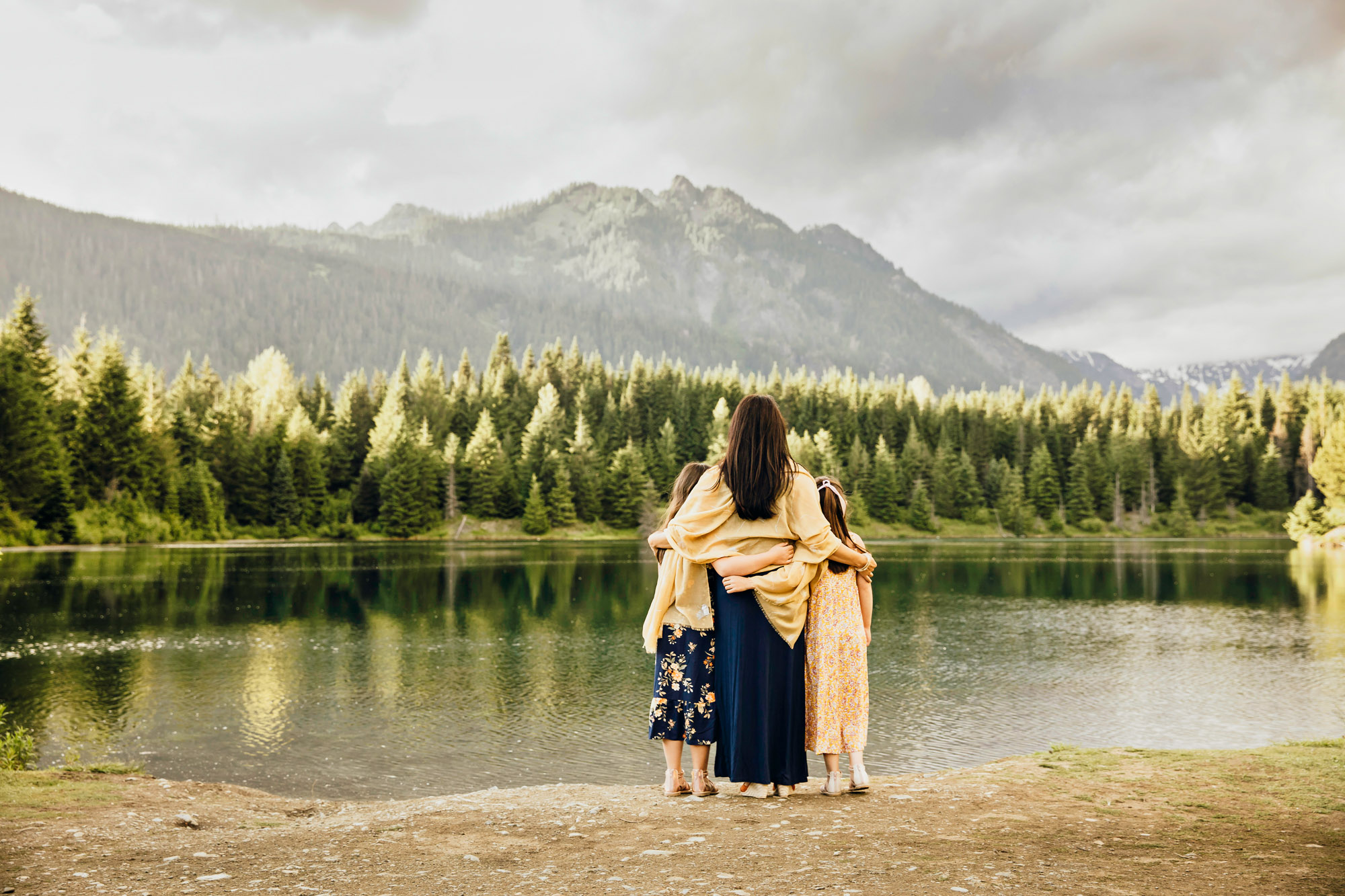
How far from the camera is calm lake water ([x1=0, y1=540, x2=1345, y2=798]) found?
14523 mm

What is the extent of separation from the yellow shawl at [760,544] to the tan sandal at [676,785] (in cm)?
145

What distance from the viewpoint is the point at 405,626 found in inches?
1148

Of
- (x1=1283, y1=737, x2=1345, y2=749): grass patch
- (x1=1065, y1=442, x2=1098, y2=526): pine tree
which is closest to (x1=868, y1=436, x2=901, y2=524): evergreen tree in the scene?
(x1=1065, y1=442, x2=1098, y2=526): pine tree

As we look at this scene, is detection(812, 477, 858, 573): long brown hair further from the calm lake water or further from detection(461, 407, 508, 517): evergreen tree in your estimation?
detection(461, 407, 508, 517): evergreen tree

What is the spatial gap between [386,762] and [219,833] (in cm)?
674

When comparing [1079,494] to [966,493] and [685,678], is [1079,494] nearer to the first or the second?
[966,493]

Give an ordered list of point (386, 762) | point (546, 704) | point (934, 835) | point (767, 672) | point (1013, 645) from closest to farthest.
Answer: point (934, 835) → point (767, 672) → point (386, 762) → point (546, 704) → point (1013, 645)

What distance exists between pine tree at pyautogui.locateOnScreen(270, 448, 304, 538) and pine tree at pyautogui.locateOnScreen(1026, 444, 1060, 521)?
291 ft

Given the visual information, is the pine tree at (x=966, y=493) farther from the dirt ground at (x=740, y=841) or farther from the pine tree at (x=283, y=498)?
the dirt ground at (x=740, y=841)

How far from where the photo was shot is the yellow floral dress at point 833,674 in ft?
24.2

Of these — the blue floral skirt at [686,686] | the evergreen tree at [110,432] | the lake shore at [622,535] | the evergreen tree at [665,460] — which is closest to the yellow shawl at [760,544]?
the blue floral skirt at [686,686]

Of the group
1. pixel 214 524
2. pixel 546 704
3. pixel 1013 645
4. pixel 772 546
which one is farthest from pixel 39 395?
pixel 772 546

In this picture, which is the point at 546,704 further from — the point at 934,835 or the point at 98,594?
the point at 98,594

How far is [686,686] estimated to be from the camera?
7.42 metres
